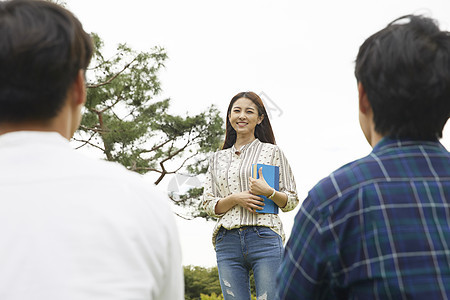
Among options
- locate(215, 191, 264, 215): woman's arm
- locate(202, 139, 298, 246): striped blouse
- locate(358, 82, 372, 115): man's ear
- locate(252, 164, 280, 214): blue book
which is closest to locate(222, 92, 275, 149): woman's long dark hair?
locate(202, 139, 298, 246): striped blouse

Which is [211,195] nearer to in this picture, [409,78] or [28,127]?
[409,78]

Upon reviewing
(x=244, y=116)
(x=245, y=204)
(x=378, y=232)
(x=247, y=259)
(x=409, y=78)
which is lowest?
(x=378, y=232)

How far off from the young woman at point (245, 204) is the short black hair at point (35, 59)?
7.76 ft

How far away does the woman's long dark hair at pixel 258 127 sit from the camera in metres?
3.82

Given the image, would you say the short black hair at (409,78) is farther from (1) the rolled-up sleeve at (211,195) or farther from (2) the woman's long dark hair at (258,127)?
(2) the woman's long dark hair at (258,127)

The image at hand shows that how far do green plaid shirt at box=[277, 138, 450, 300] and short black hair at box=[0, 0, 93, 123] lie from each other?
26.4 inches

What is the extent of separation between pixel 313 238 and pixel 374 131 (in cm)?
34

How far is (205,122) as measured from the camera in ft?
39.8

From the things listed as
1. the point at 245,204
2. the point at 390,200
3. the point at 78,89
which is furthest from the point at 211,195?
the point at 78,89

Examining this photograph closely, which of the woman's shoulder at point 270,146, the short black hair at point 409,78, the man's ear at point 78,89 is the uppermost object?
the woman's shoulder at point 270,146

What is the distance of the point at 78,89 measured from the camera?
1.17 metres

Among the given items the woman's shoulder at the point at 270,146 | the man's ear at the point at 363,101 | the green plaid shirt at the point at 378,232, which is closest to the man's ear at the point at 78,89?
the green plaid shirt at the point at 378,232

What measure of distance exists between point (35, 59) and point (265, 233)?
8.18 ft

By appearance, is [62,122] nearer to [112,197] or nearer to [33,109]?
[33,109]
